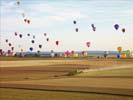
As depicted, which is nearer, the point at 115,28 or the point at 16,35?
the point at 115,28

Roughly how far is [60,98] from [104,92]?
142 inches

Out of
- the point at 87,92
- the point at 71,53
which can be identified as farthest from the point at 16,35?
the point at 87,92

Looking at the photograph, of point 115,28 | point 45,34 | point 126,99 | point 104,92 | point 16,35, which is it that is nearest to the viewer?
point 126,99

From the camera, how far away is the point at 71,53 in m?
183

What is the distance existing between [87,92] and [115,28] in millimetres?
49154

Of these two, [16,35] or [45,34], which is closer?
[16,35]

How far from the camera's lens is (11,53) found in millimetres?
192750

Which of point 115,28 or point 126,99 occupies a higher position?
point 115,28

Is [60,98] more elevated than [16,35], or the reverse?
[16,35]

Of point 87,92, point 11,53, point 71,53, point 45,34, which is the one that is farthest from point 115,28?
point 11,53

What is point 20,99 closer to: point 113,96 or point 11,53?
point 113,96

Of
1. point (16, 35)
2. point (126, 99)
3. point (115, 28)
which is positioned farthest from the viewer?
point (16, 35)

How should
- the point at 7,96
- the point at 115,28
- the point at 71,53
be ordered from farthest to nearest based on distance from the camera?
the point at 71,53 → the point at 115,28 → the point at 7,96

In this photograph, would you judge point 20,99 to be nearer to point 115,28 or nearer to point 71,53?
point 115,28
